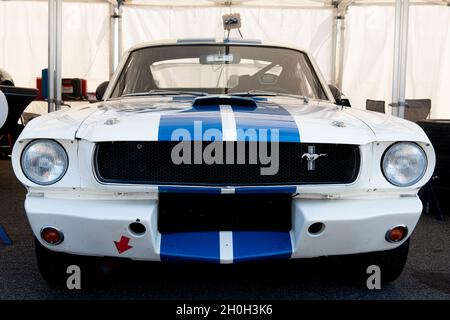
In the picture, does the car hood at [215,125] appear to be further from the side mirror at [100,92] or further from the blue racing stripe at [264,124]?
the side mirror at [100,92]

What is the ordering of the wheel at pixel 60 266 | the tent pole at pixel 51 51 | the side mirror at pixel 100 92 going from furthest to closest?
the tent pole at pixel 51 51, the side mirror at pixel 100 92, the wheel at pixel 60 266

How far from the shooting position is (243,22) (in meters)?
8.27

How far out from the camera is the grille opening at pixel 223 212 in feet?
7.40

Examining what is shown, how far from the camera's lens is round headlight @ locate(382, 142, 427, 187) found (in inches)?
92.4

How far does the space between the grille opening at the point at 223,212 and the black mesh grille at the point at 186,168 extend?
0.21ft

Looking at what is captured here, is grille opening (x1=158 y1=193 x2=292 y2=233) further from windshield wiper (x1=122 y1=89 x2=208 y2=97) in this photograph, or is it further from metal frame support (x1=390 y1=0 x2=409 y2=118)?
metal frame support (x1=390 y1=0 x2=409 y2=118)

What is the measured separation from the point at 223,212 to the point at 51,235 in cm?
71

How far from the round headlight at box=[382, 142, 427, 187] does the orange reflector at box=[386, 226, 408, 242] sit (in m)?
0.19

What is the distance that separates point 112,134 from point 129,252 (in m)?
0.48

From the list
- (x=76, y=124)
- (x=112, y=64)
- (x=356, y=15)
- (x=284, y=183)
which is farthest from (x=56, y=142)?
(x=356, y=15)

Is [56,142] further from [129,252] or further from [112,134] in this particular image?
[129,252]

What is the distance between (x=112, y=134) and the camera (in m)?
2.20

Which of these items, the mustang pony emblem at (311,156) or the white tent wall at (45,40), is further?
the white tent wall at (45,40)

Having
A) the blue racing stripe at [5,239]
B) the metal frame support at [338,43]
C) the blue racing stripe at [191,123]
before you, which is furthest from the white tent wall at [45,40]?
the blue racing stripe at [191,123]
